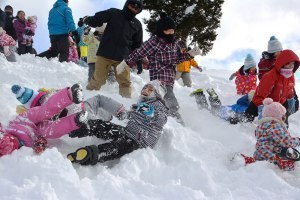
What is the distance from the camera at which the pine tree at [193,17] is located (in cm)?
2267

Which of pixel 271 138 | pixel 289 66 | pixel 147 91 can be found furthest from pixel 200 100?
pixel 271 138

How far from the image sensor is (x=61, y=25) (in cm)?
880

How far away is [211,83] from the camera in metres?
11.6

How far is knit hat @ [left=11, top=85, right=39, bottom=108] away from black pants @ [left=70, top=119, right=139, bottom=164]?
1.92ft

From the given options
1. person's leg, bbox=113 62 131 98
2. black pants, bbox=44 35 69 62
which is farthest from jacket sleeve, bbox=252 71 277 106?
black pants, bbox=44 35 69 62

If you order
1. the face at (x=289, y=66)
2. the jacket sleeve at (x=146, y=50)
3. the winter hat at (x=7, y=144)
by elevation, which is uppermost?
the face at (x=289, y=66)

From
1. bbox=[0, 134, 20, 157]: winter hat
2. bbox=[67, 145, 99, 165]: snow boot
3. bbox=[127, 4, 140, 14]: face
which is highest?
bbox=[127, 4, 140, 14]: face

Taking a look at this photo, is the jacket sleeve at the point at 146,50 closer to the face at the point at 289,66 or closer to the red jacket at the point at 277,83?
the red jacket at the point at 277,83

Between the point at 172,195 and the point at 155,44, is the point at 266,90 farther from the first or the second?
the point at 172,195

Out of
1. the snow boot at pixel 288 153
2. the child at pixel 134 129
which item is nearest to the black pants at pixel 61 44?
the child at pixel 134 129

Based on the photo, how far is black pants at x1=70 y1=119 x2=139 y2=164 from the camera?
13.2 feet

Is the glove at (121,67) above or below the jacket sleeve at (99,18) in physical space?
below

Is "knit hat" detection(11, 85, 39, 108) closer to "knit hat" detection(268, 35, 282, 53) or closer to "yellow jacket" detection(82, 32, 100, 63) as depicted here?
"yellow jacket" detection(82, 32, 100, 63)

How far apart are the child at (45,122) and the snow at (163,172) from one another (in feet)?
0.68
